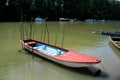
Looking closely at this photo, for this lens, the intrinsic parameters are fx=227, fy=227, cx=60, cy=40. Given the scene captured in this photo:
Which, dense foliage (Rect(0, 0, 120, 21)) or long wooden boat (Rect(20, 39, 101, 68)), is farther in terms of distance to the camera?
dense foliage (Rect(0, 0, 120, 21))

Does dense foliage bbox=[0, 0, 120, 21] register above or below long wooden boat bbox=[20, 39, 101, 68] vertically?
above

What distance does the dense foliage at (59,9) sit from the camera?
5747 cm

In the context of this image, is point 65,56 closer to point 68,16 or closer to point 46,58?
point 46,58

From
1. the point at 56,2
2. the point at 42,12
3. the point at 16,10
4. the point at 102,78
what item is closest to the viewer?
the point at 102,78

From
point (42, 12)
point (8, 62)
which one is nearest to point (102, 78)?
point (8, 62)

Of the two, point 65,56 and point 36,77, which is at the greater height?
point 65,56

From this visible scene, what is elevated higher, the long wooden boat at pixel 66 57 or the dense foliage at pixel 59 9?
the dense foliage at pixel 59 9

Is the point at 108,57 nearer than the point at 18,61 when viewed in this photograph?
No

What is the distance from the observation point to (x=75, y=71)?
11367 mm

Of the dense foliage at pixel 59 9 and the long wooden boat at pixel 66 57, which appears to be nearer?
the long wooden boat at pixel 66 57

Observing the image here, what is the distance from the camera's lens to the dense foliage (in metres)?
57.5

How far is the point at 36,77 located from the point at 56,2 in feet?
196

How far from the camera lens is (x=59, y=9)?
69.8 m

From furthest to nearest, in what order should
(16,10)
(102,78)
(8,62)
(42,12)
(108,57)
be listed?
(42,12) → (16,10) → (108,57) → (8,62) → (102,78)
